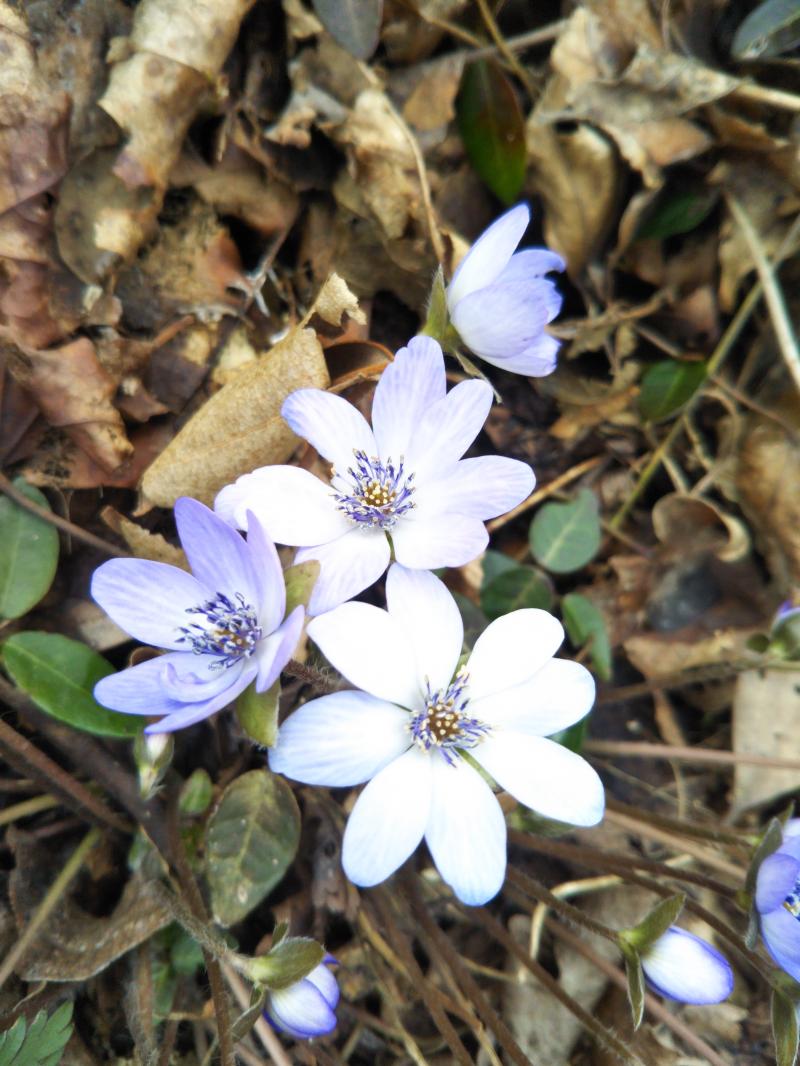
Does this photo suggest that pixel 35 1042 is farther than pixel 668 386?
No

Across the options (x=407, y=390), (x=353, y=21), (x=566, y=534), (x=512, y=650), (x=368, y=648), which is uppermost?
(x=353, y=21)

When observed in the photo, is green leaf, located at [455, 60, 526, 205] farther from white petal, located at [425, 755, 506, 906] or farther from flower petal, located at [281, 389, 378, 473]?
white petal, located at [425, 755, 506, 906]

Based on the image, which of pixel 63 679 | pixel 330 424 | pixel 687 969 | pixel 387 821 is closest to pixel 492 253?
pixel 330 424

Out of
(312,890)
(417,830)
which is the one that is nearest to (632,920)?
(312,890)

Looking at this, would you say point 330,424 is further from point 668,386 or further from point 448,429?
point 668,386

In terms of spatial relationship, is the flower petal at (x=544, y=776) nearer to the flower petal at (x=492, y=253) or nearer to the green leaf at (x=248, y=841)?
the green leaf at (x=248, y=841)

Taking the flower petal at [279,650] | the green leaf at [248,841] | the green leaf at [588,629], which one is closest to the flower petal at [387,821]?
the flower petal at [279,650]
